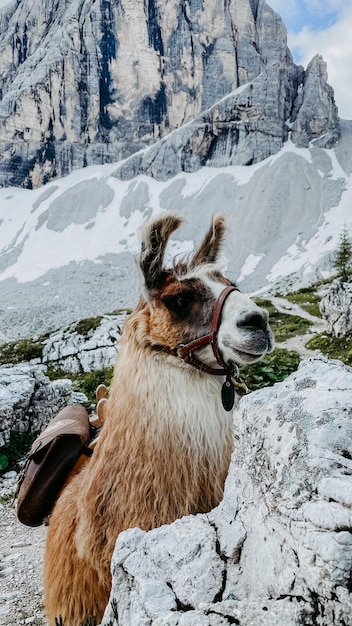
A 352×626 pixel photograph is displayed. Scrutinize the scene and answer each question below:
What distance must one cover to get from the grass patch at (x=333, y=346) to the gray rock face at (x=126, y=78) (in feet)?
306

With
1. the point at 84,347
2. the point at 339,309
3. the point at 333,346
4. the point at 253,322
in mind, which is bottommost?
the point at 333,346

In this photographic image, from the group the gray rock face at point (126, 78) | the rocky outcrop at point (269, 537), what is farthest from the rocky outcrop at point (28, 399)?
the gray rock face at point (126, 78)

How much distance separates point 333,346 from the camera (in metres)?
20.7

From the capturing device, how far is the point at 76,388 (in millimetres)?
16328

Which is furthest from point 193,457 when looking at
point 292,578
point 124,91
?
point 124,91

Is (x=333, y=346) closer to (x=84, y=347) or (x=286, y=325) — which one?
(x=286, y=325)

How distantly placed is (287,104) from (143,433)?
119588mm

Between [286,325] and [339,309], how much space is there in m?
7.59

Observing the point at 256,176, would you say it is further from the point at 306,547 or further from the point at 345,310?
the point at 306,547

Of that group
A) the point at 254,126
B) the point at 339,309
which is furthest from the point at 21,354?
the point at 254,126

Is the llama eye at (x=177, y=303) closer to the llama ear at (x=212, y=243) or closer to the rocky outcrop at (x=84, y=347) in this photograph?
the llama ear at (x=212, y=243)

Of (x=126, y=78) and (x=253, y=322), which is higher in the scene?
(x=126, y=78)

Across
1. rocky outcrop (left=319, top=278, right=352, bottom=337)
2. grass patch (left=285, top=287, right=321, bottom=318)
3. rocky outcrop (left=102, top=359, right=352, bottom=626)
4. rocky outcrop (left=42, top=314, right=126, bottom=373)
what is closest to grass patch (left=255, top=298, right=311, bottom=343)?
grass patch (left=285, top=287, right=321, bottom=318)

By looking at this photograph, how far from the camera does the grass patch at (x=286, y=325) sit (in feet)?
89.8
